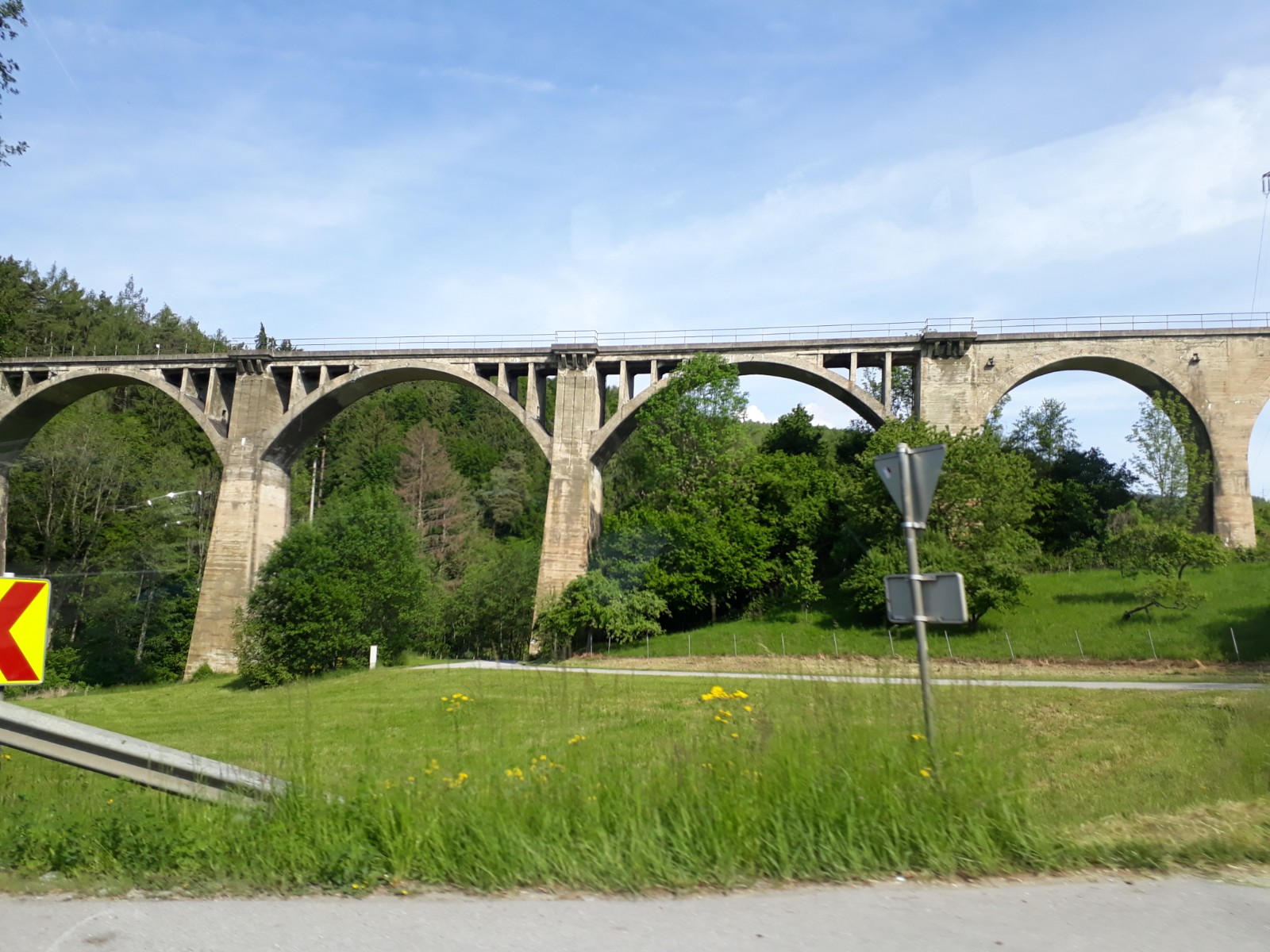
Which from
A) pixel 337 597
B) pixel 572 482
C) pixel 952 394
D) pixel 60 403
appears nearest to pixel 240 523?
pixel 337 597

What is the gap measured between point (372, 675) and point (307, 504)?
41179 millimetres

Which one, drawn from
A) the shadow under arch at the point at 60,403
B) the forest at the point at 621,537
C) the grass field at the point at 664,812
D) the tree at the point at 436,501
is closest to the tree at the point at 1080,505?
the forest at the point at 621,537

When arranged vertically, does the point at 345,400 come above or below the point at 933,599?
above

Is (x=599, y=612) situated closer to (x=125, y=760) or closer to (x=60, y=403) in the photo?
(x=125, y=760)

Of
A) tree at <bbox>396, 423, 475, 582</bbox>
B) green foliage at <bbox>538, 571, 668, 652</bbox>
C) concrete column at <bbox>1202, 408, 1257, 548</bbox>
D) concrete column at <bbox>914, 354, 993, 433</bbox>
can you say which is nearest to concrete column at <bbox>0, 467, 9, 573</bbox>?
tree at <bbox>396, 423, 475, 582</bbox>

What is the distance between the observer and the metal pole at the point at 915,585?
5562 mm

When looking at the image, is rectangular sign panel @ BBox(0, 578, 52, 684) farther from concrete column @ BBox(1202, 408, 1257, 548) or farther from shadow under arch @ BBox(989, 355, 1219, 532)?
concrete column @ BBox(1202, 408, 1257, 548)

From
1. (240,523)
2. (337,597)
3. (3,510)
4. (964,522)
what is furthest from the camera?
(3,510)

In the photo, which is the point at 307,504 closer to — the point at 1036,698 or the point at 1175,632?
the point at 1175,632

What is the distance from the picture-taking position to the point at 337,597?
1287 inches

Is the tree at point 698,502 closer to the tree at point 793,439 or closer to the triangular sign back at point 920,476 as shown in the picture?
the tree at point 793,439

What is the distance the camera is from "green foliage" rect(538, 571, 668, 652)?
34.4 m

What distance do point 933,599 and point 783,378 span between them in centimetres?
3482

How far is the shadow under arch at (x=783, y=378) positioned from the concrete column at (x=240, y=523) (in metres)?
14.1
